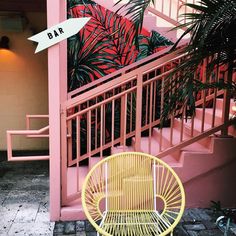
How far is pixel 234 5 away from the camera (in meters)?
2.07

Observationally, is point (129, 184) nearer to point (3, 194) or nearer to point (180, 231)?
point (180, 231)

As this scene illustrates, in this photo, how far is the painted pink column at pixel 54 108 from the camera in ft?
8.60

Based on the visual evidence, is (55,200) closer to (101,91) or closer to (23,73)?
(101,91)

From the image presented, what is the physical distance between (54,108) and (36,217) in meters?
1.13

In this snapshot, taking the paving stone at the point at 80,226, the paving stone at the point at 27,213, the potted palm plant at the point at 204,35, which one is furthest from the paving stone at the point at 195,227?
the paving stone at the point at 27,213

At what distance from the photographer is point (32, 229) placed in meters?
2.66

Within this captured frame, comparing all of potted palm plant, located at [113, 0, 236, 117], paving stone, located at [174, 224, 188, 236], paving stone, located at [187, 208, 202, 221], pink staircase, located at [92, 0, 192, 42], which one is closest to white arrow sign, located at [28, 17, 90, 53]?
potted palm plant, located at [113, 0, 236, 117]

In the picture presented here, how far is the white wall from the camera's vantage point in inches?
216

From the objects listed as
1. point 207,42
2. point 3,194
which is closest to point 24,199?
point 3,194

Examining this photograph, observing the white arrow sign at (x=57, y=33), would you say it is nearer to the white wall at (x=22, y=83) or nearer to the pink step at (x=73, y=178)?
the pink step at (x=73, y=178)

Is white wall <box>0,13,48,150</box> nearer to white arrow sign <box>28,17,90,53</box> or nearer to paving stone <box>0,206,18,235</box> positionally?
paving stone <box>0,206,18,235</box>

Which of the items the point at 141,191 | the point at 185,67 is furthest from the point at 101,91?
the point at 141,191

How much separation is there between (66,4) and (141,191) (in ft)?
9.49

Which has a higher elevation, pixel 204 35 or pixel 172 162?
pixel 204 35
